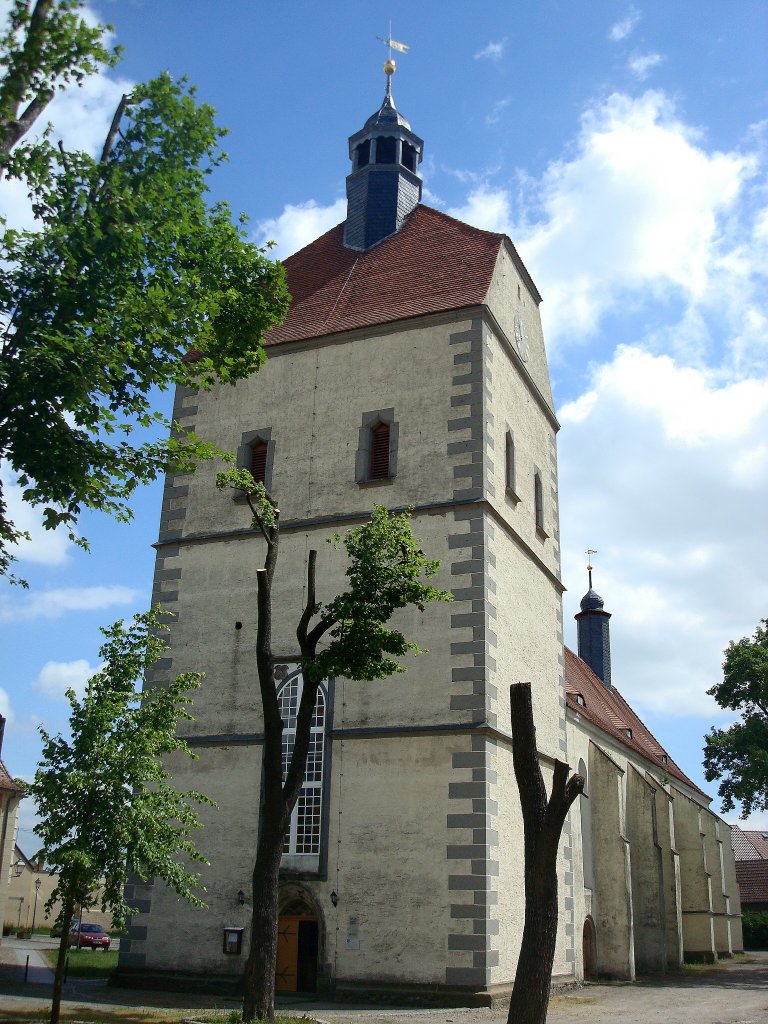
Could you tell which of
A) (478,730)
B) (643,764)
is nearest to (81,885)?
(478,730)

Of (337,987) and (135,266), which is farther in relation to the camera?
(337,987)

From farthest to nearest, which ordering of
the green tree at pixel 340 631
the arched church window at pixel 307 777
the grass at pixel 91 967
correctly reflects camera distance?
the grass at pixel 91 967, the arched church window at pixel 307 777, the green tree at pixel 340 631

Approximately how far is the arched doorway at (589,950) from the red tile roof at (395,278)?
51.9ft

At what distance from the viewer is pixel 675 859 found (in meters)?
31.9

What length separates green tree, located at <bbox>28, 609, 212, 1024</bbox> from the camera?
14375mm

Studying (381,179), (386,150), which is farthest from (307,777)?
(386,150)

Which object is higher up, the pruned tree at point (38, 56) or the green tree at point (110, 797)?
the pruned tree at point (38, 56)

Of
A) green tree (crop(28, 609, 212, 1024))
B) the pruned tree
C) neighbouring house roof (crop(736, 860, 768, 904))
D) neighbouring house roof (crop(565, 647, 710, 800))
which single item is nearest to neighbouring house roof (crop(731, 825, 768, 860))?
neighbouring house roof (crop(736, 860, 768, 904))

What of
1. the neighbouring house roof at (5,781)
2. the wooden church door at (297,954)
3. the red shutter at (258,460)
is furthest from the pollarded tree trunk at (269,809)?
the neighbouring house roof at (5,781)

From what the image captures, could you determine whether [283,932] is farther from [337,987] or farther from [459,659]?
[459,659]

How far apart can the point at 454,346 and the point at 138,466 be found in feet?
29.9

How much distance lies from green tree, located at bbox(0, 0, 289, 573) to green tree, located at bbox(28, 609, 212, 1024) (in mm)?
3147

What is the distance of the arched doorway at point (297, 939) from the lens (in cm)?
1803

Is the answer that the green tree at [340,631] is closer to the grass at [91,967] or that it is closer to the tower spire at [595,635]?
the grass at [91,967]
